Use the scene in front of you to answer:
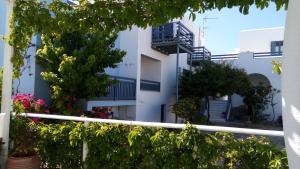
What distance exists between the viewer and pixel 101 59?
9.30 meters

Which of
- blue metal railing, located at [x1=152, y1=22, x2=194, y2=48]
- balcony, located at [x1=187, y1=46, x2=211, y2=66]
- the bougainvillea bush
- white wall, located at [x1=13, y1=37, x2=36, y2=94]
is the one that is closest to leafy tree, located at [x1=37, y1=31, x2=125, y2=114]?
white wall, located at [x1=13, y1=37, x2=36, y2=94]

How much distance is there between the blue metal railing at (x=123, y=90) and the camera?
12.4 m

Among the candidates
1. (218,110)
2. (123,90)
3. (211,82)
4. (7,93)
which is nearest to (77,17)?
(7,93)

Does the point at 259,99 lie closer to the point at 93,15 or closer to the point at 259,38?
the point at 259,38

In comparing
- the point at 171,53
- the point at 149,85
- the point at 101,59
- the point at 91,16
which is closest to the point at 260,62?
the point at 171,53

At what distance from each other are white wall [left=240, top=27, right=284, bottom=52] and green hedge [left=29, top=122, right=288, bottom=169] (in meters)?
23.7

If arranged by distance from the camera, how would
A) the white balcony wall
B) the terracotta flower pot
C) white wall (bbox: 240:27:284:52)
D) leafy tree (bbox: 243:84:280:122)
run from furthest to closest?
white wall (bbox: 240:27:284:52)
leafy tree (bbox: 243:84:280:122)
the white balcony wall
the terracotta flower pot

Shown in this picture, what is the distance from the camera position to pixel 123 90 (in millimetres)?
13406

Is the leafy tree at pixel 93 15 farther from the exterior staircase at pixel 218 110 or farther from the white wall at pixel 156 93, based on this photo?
the exterior staircase at pixel 218 110

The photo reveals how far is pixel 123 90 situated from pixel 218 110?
37.8ft

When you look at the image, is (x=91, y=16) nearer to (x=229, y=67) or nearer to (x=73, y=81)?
(x=73, y=81)

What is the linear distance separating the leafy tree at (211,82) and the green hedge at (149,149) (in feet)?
47.9

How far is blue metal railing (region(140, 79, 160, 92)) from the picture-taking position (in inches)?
618

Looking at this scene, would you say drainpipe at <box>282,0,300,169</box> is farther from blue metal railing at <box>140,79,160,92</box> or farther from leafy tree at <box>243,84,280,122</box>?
leafy tree at <box>243,84,280,122</box>
